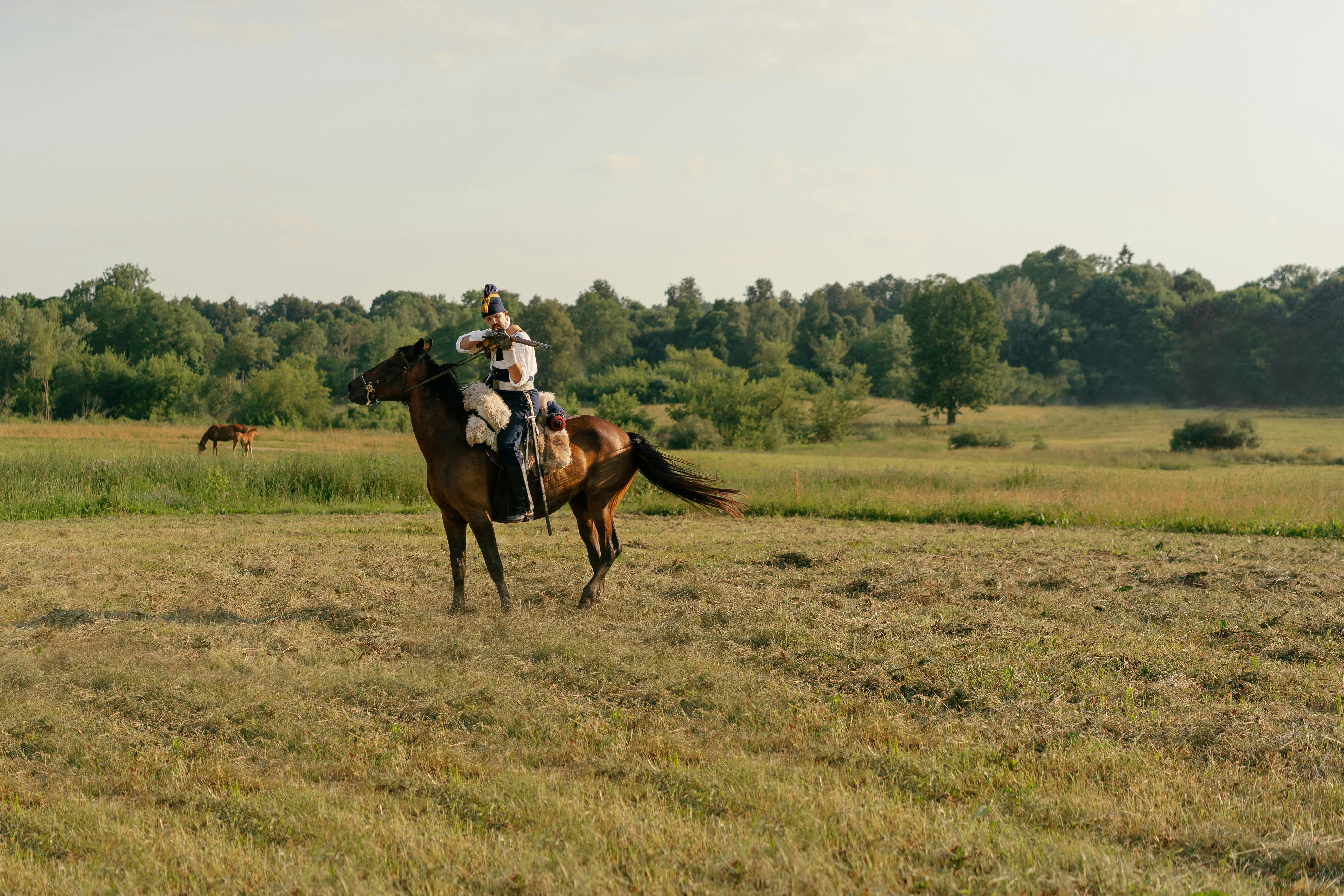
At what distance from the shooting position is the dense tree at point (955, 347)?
6181 cm

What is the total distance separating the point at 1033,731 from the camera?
546 centimetres

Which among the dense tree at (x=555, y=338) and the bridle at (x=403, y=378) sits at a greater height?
the dense tree at (x=555, y=338)

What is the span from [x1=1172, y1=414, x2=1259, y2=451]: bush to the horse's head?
4039 cm

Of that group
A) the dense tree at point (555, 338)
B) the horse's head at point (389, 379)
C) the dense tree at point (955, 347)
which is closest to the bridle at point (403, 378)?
the horse's head at point (389, 379)

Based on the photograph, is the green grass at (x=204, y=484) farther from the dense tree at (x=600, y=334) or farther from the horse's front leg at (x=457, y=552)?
the dense tree at (x=600, y=334)

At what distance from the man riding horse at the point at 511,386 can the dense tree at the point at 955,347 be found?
55602 mm

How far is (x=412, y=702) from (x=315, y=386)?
55.5 m

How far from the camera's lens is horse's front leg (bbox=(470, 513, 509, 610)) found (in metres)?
8.72

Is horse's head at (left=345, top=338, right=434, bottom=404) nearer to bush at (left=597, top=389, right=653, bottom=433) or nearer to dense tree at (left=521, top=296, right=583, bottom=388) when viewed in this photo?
bush at (left=597, top=389, right=653, bottom=433)

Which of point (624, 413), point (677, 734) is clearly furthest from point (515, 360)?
point (624, 413)

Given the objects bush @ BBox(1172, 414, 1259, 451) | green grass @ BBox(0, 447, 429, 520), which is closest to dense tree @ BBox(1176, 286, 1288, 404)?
bush @ BBox(1172, 414, 1259, 451)

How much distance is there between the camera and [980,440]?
4853cm

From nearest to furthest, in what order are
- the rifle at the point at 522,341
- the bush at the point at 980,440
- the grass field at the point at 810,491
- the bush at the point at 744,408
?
1. the rifle at the point at 522,341
2. the grass field at the point at 810,491
3. the bush at the point at 744,408
4. the bush at the point at 980,440

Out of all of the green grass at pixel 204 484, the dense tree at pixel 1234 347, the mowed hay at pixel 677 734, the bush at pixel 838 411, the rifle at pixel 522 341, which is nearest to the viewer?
the mowed hay at pixel 677 734
